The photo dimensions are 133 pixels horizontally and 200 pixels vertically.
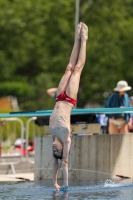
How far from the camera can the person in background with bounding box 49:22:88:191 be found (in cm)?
1120

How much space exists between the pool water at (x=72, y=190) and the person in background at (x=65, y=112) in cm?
39

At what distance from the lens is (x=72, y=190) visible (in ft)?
37.1

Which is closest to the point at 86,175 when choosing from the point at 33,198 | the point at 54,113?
the point at 54,113

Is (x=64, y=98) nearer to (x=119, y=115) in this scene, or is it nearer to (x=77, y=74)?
(x=77, y=74)

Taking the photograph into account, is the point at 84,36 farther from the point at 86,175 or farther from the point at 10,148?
the point at 10,148

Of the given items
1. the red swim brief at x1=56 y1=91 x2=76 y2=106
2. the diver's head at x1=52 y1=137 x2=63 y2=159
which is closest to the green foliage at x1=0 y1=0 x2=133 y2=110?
the red swim brief at x1=56 y1=91 x2=76 y2=106

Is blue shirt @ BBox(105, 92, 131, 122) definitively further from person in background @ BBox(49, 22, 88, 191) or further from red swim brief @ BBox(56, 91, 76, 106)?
red swim brief @ BBox(56, 91, 76, 106)

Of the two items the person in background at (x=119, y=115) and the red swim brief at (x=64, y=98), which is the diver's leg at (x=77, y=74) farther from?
the person in background at (x=119, y=115)

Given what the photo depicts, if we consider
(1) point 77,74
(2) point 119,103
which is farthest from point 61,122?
→ (2) point 119,103

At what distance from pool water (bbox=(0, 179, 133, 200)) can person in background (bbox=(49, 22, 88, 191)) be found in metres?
0.39

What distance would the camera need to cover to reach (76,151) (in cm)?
1352

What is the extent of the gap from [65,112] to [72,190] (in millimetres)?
1131

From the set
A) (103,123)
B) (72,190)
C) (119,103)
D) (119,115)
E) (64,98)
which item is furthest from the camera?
(103,123)

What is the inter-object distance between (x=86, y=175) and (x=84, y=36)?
2.76 m
